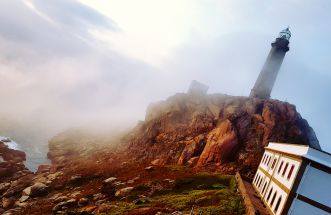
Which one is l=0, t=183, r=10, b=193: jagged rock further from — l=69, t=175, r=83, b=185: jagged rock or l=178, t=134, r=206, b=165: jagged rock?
l=178, t=134, r=206, b=165: jagged rock

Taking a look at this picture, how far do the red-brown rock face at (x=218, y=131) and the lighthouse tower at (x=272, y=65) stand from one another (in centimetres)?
677

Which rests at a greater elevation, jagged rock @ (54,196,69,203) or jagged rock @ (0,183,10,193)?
jagged rock @ (54,196,69,203)

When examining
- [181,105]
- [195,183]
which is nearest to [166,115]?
[181,105]

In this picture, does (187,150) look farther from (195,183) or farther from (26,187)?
(26,187)

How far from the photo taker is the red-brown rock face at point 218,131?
52.3 metres

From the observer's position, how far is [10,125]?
112 metres

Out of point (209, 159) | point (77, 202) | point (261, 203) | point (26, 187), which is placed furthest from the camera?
point (209, 159)

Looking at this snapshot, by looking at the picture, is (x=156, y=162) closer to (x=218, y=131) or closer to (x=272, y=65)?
(x=218, y=131)

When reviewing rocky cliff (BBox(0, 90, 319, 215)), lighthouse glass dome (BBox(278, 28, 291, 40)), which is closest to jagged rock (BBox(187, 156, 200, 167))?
rocky cliff (BBox(0, 90, 319, 215))

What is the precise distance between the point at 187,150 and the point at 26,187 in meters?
24.7

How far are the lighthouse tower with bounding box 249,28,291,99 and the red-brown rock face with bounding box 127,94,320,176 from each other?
→ 6.77 m

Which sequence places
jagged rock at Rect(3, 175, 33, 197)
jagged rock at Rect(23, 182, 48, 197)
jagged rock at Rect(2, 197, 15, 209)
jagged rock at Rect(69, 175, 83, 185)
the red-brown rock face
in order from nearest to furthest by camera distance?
jagged rock at Rect(2, 197, 15, 209) → jagged rock at Rect(23, 182, 48, 197) → jagged rock at Rect(3, 175, 33, 197) → jagged rock at Rect(69, 175, 83, 185) → the red-brown rock face

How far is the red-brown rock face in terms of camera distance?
172 feet

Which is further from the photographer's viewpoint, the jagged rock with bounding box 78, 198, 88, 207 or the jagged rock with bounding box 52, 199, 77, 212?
the jagged rock with bounding box 78, 198, 88, 207
